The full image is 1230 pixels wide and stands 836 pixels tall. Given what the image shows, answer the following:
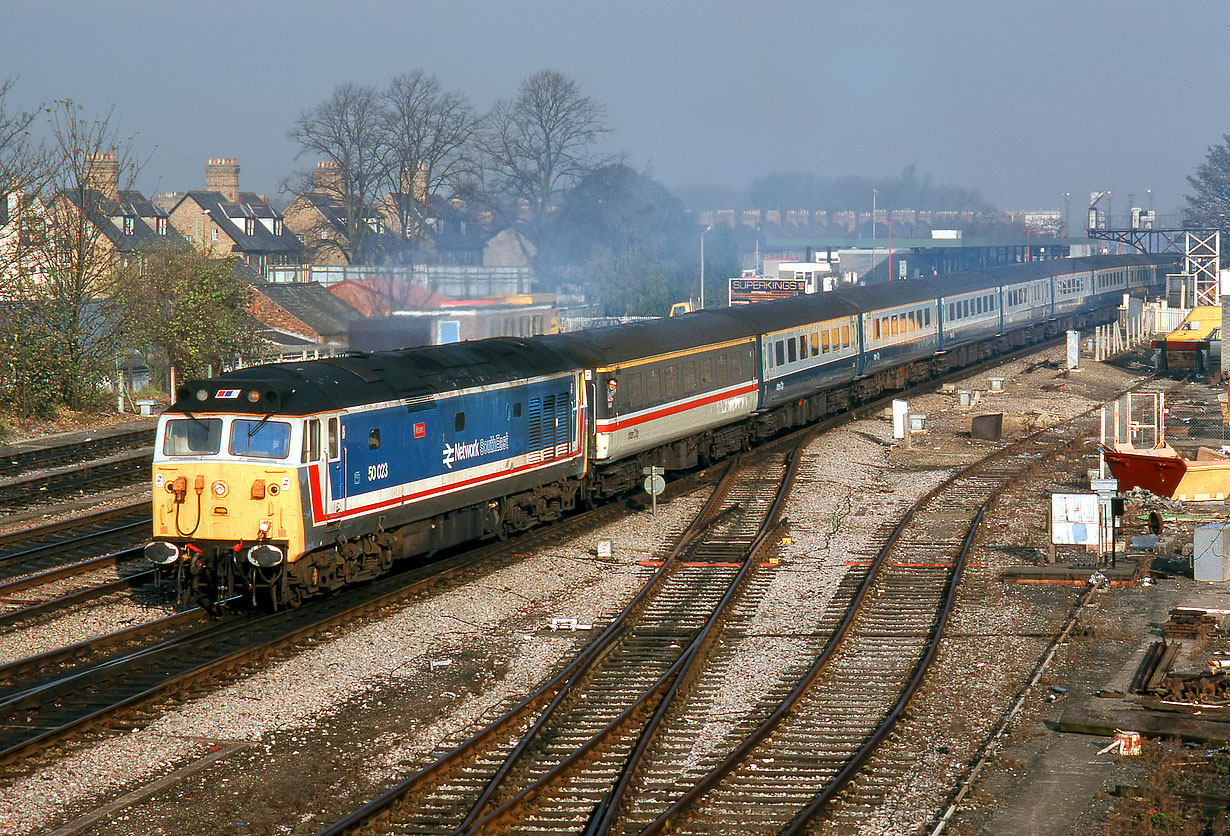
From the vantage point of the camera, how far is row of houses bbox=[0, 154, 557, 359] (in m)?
42.1

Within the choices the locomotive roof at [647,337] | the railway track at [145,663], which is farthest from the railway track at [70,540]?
the locomotive roof at [647,337]

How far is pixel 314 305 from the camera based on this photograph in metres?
60.8

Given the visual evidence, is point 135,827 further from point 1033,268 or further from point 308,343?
point 1033,268

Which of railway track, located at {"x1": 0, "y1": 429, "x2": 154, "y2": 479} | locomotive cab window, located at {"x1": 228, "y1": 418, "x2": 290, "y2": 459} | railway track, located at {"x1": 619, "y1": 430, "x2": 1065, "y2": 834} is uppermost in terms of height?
locomotive cab window, located at {"x1": 228, "y1": 418, "x2": 290, "y2": 459}

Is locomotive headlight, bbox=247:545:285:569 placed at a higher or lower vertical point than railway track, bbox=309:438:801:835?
higher

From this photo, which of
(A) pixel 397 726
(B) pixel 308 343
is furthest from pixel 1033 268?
(A) pixel 397 726

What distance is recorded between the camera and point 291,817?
11.0m

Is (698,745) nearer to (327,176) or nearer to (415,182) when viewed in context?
(415,182)

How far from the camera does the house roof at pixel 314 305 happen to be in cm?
5816

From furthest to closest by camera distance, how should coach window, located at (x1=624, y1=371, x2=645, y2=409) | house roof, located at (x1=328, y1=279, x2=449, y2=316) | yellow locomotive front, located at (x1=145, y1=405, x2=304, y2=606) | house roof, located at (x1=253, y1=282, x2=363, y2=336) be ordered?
1. house roof, located at (x1=253, y1=282, x2=363, y2=336)
2. house roof, located at (x1=328, y1=279, x2=449, y2=316)
3. coach window, located at (x1=624, y1=371, x2=645, y2=409)
4. yellow locomotive front, located at (x1=145, y1=405, x2=304, y2=606)

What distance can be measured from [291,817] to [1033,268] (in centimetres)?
5474

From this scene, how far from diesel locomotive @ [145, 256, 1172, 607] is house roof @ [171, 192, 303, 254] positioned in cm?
5939

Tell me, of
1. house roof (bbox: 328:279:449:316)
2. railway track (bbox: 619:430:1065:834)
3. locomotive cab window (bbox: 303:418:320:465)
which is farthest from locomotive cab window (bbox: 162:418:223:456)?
house roof (bbox: 328:279:449:316)

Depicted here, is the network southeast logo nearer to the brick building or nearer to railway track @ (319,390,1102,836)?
railway track @ (319,390,1102,836)
